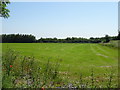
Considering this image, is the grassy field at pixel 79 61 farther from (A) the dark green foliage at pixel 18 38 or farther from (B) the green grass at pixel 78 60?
(A) the dark green foliage at pixel 18 38

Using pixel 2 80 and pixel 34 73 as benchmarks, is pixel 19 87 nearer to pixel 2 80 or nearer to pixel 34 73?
pixel 2 80

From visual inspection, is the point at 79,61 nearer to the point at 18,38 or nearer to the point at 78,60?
the point at 78,60

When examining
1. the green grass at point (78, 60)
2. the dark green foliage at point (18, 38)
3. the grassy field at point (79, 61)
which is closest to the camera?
the grassy field at point (79, 61)

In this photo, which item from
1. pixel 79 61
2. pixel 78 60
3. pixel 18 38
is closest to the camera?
pixel 79 61

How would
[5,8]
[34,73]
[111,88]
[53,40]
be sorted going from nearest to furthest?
1. [111,88]
2. [34,73]
3. [5,8]
4. [53,40]

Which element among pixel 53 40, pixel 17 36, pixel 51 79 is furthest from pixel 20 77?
pixel 53 40

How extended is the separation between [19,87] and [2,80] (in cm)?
67

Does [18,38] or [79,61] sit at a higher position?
[18,38]

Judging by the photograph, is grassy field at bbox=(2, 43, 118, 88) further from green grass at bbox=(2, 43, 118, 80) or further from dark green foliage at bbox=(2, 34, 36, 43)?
dark green foliage at bbox=(2, 34, 36, 43)

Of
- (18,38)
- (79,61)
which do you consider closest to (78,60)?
(79,61)

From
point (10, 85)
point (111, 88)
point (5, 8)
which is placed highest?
point (5, 8)

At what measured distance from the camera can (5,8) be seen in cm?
866

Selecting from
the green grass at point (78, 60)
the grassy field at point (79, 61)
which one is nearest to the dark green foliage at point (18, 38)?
the green grass at point (78, 60)

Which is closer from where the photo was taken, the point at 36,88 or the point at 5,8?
the point at 36,88
